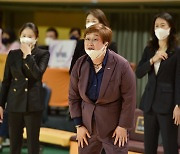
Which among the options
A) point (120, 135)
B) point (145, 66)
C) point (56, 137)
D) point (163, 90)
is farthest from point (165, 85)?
point (56, 137)

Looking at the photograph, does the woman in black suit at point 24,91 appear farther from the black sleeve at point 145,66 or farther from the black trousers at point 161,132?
the black trousers at point 161,132

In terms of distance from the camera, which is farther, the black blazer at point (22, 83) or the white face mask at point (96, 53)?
the black blazer at point (22, 83)

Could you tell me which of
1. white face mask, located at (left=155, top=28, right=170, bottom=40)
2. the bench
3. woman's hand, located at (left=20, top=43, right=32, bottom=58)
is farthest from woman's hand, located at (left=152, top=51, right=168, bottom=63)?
the bench

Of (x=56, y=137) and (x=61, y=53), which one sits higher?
(x=61, y=53)

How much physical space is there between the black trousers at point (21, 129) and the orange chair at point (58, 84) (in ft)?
10.6

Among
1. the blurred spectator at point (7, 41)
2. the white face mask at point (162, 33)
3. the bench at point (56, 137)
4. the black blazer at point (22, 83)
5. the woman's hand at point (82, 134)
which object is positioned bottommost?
the bench at point (56, 137)

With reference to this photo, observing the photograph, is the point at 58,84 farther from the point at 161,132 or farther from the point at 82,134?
the point at 82,134

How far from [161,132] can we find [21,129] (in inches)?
47.5

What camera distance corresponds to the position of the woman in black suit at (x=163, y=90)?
379 centimetres

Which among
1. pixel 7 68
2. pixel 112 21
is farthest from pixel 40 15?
pixel 7 68

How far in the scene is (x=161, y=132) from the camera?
12.5 feet

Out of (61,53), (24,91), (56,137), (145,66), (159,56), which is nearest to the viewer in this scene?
(159,56)

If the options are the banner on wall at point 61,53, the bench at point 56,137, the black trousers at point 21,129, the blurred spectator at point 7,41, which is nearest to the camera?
the black trousers at point 21,129

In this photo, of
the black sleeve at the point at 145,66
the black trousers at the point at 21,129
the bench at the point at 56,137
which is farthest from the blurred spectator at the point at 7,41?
the black sleeve at the point at 145,66
